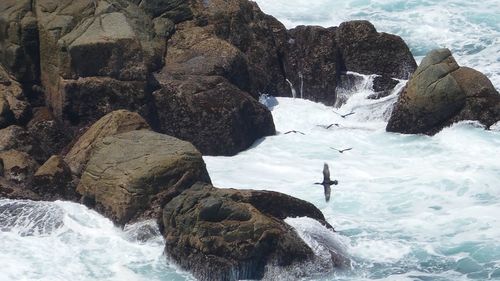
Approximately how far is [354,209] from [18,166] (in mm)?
6392

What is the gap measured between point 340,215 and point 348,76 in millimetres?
8333

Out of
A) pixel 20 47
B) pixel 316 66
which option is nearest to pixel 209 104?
pixel 20 47

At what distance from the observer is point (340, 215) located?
19359mm

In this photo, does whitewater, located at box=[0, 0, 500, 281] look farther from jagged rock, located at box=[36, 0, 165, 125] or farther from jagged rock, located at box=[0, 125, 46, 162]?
jagged rock, located at box=[36, 0, 165, 125]

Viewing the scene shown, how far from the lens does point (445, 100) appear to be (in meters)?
24.0

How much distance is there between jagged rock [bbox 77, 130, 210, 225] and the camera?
58.0 feet

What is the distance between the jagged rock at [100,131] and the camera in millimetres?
19734

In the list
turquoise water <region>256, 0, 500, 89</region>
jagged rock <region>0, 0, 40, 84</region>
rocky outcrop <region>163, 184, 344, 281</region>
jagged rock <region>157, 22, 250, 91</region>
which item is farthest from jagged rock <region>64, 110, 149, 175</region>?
turquoise water <region>256, 0, 500, 89</region>

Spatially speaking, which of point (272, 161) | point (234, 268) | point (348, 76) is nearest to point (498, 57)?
point (348, 76)

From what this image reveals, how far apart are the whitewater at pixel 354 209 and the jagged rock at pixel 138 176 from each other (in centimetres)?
30

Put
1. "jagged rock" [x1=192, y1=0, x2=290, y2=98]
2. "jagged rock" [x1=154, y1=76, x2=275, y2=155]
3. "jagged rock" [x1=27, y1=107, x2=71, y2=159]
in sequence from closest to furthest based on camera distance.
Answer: "jagged rock" [x1=27, y1=107, x2=71, y2=159], "jagged rock" [x1=154, y1=76, x2=275, y2=155], "jagged rock" [x1=192, y1=0, x2=290, y2=98]

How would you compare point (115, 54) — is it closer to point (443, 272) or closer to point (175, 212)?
point (175, 212)

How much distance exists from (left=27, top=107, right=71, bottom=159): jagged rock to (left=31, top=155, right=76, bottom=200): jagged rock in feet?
8.46

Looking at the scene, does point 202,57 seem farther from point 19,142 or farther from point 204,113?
point 19,142
